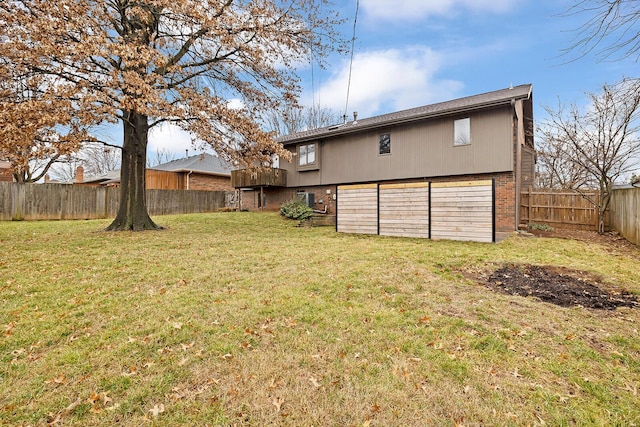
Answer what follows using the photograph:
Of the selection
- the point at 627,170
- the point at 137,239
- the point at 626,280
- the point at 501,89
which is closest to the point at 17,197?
the point at 137,239

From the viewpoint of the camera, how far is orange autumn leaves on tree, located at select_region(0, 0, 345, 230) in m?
7.73

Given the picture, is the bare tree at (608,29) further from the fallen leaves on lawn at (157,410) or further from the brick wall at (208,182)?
the brick wall at (208,182)

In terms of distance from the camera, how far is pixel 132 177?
1056 centimetres

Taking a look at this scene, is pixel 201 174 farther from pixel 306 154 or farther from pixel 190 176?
pixel 306 154

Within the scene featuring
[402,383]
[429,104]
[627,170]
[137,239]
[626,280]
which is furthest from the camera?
[429,104]

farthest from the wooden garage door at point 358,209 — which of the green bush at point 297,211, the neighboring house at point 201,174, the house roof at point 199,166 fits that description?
the house roof at point 199,166

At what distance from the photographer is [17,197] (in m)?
15.1

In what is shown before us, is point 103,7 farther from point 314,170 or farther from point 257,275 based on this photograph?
point 314,170

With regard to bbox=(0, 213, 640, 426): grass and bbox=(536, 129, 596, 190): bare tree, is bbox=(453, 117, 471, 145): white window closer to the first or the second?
bbox=(536, 129, 596, 190): bare tree

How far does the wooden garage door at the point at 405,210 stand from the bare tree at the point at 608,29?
22.7 ft

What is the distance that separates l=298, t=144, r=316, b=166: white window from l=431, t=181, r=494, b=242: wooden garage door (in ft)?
31.5

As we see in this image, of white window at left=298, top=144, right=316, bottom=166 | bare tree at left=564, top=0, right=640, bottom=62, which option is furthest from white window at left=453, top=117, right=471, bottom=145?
bare tree at left=564, top=0, right=640, bottom=62

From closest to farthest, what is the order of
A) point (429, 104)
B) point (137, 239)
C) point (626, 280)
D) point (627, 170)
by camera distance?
1. point (626, 280)
2. point (137, 239)
3. point (627, 170)
4. point (429, 104)

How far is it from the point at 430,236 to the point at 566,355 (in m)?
7.21
